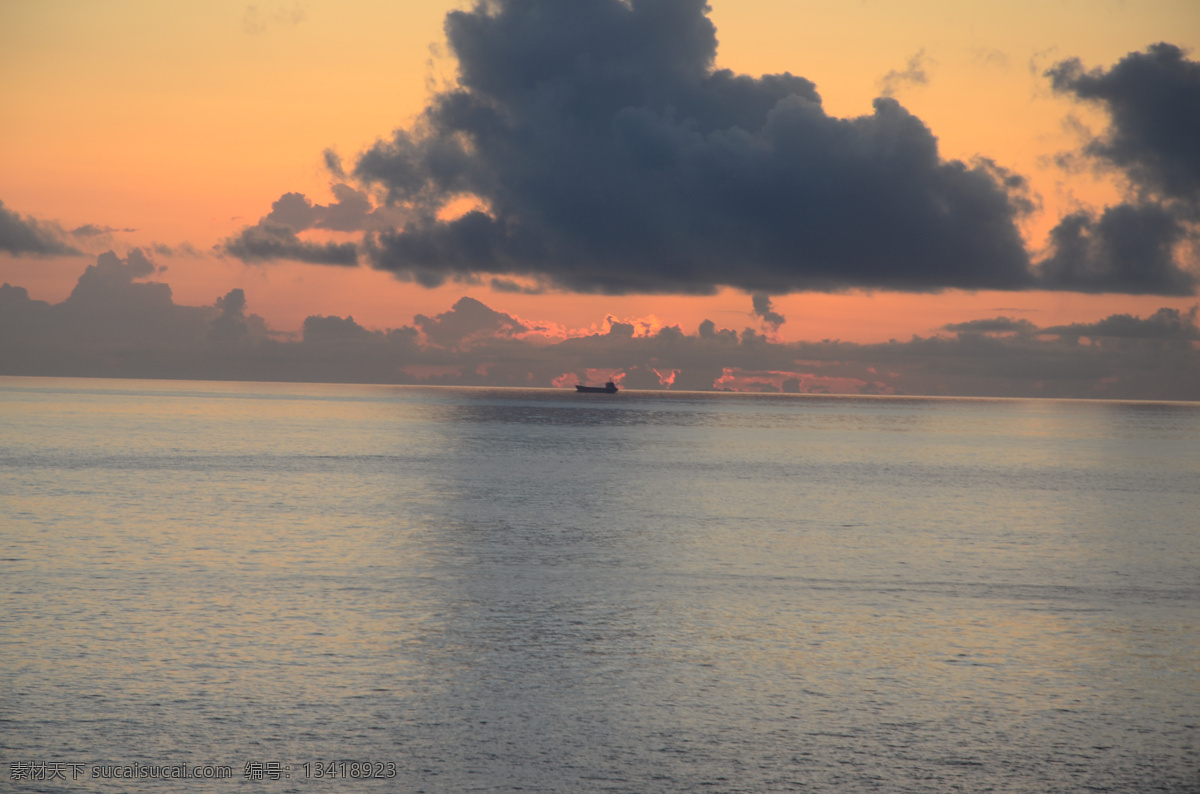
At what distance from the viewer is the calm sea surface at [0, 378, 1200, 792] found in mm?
15898

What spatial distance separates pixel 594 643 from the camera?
23.3 meters

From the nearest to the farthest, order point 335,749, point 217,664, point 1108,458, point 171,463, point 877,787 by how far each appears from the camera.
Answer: point 877,787 → point 335,749 → point 217,664 → point 171,463 → point 1108,458

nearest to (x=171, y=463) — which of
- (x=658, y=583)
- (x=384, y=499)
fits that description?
(x=384, y=499)

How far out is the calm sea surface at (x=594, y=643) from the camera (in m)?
15.9

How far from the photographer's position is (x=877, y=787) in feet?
49.0

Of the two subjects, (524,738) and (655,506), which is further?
(655,506)

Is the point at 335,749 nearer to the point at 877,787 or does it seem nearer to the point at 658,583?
the point at 877,787

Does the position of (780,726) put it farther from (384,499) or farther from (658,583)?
(384,499)

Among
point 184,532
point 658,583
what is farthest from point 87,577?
point 658,583

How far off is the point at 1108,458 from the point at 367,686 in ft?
357

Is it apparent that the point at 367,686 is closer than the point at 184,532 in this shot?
Yes

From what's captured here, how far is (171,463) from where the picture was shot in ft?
256

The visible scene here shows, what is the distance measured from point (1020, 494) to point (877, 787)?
5651 cm

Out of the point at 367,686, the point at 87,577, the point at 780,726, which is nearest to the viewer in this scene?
the point at 780,726
